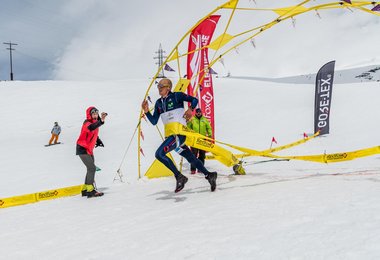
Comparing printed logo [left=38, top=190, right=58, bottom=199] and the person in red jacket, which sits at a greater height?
the person in red jacket

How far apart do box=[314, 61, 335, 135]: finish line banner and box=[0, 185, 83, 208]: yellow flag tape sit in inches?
424

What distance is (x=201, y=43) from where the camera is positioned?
35.9 feet

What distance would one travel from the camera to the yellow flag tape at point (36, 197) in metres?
6.13

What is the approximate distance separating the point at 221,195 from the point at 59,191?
3.62m

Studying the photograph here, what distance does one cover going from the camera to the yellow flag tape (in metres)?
6.13

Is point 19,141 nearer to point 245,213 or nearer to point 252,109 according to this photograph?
point 252,109

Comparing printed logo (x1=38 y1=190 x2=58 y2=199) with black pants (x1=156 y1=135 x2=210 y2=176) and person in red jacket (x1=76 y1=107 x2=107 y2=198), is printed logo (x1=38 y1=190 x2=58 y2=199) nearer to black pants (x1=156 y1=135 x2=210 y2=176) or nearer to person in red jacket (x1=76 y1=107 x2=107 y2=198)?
person in red jacket (x1=76 y1=107 x2=107 y2=198)

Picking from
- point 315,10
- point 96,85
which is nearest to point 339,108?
point 315,10

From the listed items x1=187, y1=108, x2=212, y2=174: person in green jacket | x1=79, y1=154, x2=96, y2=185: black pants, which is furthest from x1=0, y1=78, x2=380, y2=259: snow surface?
x1=187, y1=108, x2=212, y2=174: person in green jacket

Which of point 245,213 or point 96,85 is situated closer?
point 245,213

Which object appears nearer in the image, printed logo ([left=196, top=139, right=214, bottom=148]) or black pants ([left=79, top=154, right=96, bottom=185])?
printed logo ([left=196, top=139, right=214, bottom=148])

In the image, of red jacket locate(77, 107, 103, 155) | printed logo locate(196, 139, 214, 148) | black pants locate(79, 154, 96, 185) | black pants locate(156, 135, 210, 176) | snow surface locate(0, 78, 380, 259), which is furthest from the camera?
black pants locate(79, 154, 96, 185)

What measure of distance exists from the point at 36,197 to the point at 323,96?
38.9 feet

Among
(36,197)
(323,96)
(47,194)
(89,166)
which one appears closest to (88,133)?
(89,166)
